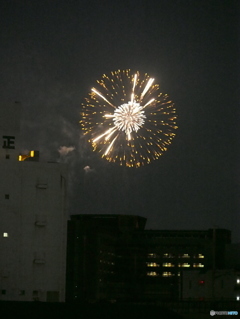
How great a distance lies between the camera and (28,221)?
8250 centimetres

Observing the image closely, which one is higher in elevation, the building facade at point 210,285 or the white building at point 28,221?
the white building at point 28,221

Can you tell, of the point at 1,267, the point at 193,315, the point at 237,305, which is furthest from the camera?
the point at 1,267

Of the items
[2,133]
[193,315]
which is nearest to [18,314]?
[193,315]

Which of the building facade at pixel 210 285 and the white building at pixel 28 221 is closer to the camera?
the white building at pixel 28 221

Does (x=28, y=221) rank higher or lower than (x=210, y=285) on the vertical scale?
higher

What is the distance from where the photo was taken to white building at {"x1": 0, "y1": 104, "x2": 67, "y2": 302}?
8169 cm

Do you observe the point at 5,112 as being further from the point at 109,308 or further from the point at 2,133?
the point at 109,308

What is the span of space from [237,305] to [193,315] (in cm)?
682

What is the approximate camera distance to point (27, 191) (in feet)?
270

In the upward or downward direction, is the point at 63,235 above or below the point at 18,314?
above

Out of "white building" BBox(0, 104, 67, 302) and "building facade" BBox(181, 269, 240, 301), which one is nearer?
"white building" BBox(0, 104, 67, 302)

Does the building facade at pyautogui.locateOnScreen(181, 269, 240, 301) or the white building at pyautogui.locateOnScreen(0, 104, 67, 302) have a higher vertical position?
the white building at pyautogui.locateOnScreen(0, 104, 67, 302)

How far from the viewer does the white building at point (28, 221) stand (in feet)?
268

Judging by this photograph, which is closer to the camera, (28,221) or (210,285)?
(28,221)
